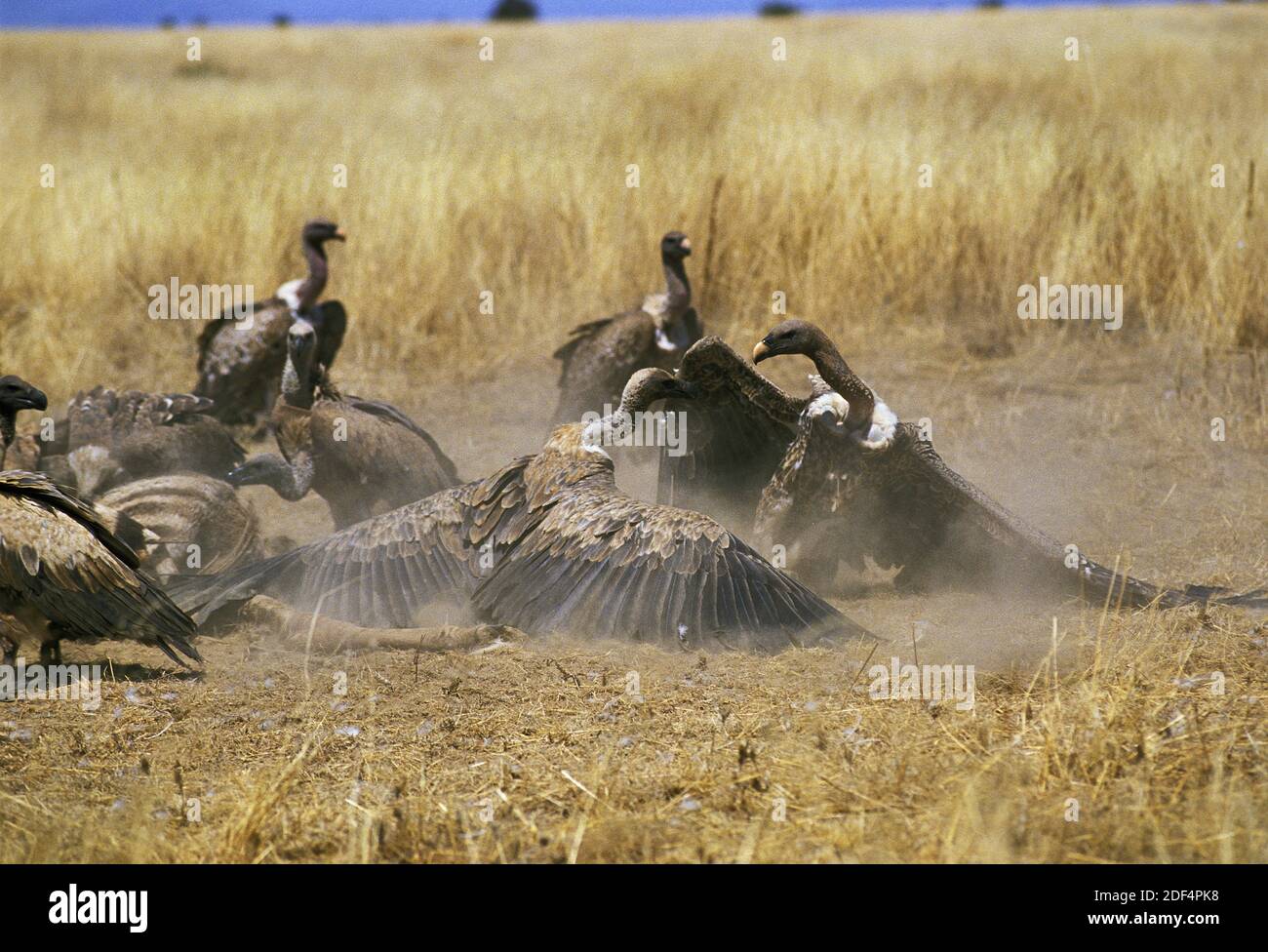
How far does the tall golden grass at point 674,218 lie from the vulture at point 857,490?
11.2 feet

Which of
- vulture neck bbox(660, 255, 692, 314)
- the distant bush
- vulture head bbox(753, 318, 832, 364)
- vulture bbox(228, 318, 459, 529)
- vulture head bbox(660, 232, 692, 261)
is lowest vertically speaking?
vulture bbox(228, 318, 459, 529)

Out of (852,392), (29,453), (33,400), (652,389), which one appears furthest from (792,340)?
(29,453)

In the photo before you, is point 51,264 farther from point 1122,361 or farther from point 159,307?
point 1122,361

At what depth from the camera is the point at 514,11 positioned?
42.8 meters

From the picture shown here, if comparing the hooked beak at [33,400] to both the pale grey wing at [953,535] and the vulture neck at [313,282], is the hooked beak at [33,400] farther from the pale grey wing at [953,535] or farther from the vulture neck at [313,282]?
the pale grey wing at [953,535]

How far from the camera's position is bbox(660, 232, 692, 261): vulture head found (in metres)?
8.34

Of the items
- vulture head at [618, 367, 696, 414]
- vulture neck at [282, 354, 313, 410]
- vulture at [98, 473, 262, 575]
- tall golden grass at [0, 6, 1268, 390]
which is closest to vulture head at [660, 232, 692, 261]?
tall golden grass at [0, 6, 1268, 390]

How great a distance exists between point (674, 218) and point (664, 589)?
532cm

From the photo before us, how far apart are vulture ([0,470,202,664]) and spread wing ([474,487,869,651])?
1.33 meters

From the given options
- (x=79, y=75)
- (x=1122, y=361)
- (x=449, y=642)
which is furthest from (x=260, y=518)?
(x=79, y=75)

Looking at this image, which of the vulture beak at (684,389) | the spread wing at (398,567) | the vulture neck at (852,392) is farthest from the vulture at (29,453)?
the vulture neck at (852,392)

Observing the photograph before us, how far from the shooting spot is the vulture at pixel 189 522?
607 centimetres

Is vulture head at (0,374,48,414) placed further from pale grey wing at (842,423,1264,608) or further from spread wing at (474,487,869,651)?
pale grey wing at (842,423,1264,608)

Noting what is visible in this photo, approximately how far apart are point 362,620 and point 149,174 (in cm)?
708
